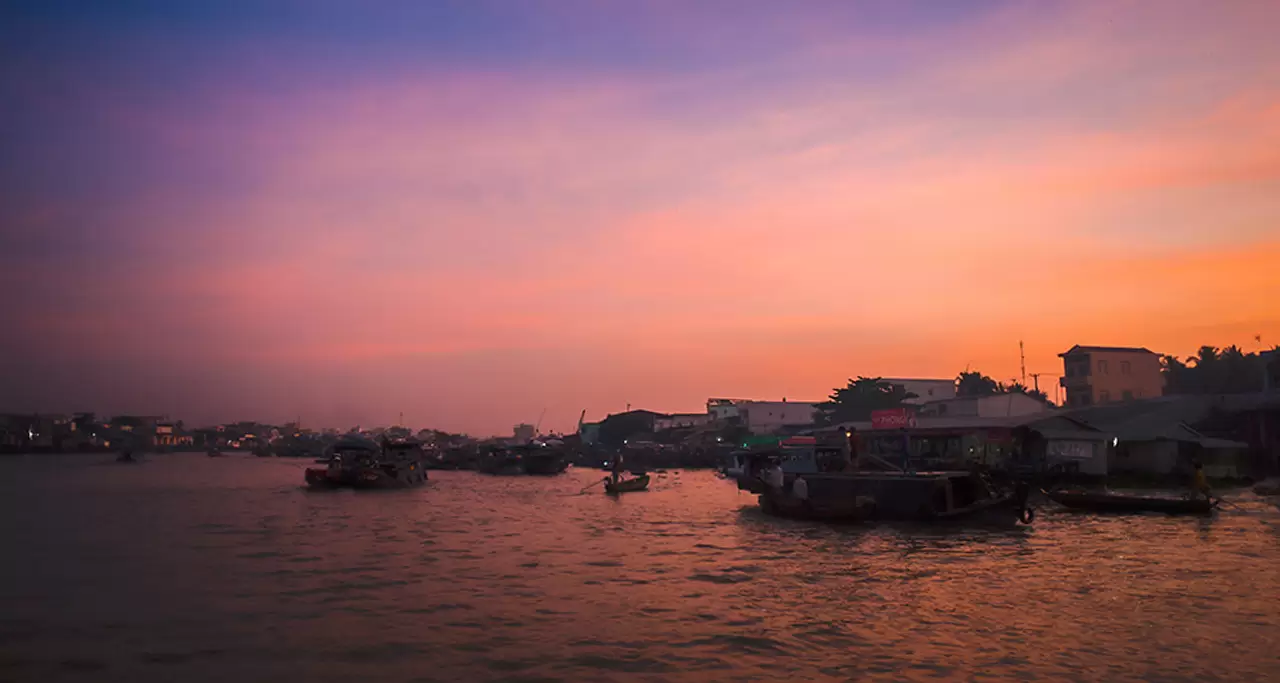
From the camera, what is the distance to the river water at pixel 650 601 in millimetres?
12359

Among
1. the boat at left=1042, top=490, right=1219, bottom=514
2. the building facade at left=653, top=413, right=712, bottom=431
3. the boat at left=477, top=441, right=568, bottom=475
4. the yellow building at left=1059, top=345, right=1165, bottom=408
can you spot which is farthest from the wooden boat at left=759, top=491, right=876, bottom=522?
the building facade at left=653, top=413, right=712, bottom=431

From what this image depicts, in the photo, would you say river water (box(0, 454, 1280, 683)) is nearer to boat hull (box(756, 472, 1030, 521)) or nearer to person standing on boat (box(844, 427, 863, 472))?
boat hull (box(756, 472, 1030, 521))

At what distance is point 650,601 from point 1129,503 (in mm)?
23168

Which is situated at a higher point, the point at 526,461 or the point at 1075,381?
the point at 1075,381

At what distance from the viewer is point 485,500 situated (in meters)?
48.1

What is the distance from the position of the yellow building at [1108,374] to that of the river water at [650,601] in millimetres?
37134

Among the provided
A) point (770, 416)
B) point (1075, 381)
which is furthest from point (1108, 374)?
point (770, 416)

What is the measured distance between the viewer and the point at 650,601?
16984 millimetres

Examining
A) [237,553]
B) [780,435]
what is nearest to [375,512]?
[237,553]

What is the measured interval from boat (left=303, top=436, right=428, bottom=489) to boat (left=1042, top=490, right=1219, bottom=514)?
40.8 m

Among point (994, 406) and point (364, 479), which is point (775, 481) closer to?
point (364, 479)

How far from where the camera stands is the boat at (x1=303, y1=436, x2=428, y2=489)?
5478 centimetres

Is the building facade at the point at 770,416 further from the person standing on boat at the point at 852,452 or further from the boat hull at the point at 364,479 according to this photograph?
the person standing on boat at the point at 852,452

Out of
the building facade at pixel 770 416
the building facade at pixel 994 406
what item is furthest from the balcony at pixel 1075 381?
the building facade at pixel 770 416
